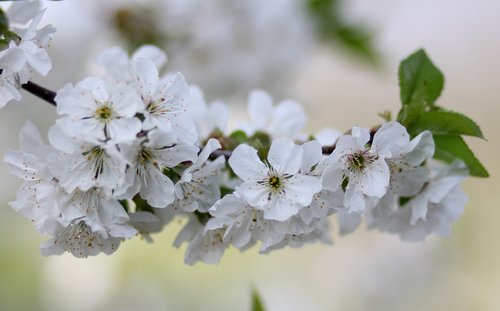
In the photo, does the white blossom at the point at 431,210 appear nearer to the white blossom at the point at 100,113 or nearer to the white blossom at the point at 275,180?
the white blossom at the point at 275,180

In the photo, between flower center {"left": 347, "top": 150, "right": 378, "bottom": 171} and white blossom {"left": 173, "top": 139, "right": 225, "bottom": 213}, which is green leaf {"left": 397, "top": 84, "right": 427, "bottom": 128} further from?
white blossom {"left": 173, "top": 139, "right": 225, "bottom": 213}

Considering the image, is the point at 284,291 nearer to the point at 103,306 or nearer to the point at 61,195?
the point at 103,306

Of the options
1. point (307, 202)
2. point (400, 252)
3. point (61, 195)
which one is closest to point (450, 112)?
point (307, 202)

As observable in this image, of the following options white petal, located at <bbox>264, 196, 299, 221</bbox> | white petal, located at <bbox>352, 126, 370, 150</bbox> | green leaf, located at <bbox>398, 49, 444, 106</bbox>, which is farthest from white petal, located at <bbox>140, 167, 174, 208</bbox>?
green leaf, located at <bbox>398, 49, 444, 106</bbox>

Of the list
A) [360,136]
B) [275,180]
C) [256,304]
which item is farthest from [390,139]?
[256,304]

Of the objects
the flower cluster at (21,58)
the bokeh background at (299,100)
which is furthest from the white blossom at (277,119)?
the flower cluster at (21,58)
